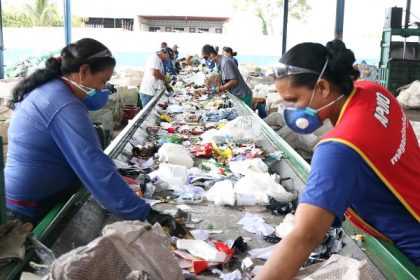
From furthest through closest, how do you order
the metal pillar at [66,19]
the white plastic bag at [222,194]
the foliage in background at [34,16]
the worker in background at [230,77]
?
the foliage in background at [34,16] → the metal pillar at [66,19] → the worker in background at [230,77] → the white plastic bag at [222,194]

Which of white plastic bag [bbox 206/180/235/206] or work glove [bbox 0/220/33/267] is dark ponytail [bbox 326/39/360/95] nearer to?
work glove [bbox 0/220/33/267]

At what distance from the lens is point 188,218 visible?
2809 mm

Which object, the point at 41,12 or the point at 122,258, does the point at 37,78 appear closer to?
the point at 122,258

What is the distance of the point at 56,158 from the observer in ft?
8.06

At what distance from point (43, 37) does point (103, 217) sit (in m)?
20.8

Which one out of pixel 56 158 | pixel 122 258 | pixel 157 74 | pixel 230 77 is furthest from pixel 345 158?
pixel 157 74

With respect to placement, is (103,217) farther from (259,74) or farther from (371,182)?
(259,74)

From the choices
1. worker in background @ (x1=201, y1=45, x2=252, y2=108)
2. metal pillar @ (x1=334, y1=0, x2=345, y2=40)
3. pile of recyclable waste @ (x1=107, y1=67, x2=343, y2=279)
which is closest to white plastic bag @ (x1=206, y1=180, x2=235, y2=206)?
pile of recyclable waste @ (x1=107, y1=67, x2=343, y2=279)

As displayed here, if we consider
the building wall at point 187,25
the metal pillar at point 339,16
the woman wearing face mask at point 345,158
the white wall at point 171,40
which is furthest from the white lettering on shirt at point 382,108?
the building wall at point 187,25

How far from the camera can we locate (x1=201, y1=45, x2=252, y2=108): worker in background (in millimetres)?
8414

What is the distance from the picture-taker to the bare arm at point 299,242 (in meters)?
1.37

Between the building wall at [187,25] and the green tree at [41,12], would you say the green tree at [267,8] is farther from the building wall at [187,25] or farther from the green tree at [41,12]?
the green tree at [41,12]

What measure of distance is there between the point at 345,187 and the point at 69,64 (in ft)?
5.76

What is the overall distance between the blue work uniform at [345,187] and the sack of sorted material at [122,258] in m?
0.50
